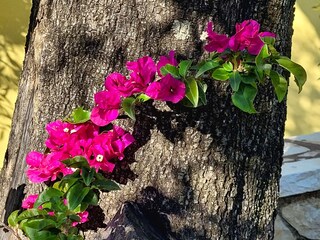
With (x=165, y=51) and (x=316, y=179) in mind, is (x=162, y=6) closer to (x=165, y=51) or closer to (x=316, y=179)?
(x=165, y=51)

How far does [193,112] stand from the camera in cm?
220

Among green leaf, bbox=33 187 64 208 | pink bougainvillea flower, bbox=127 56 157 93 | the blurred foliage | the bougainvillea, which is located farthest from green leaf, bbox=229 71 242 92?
the blurred foliage

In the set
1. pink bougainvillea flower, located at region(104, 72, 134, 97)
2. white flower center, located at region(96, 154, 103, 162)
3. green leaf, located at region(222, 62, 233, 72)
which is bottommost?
white flower center, located at region(96, 154, 103, 162)

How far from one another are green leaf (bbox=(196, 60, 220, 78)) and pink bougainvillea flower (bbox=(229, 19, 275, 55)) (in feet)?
0.23

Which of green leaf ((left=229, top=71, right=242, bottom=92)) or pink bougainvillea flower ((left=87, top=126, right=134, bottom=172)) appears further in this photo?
pink bougainvillea flower ((left=87, top=126, right=134, bottom=172))

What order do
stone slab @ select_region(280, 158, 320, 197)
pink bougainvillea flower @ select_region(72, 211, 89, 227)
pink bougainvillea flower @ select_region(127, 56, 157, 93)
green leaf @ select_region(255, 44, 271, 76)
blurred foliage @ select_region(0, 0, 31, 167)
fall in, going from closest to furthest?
green leaf @ select_region(255, 44, 271, 76)
pink bougainvillea flower @ select_region(127, 56, 157, 93)
pink bougainvillea flower @ select_region(72, 211, 89, 227)
stone slab @ select_region(280, 158, 320, 197)
blurred foliage @ select_region(0, 0, 31, 167)

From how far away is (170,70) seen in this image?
2035 mm

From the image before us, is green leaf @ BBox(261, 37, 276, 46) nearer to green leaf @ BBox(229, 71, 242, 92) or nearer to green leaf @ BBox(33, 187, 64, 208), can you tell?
green leaf @ BBox(229, 71, 242, 92)

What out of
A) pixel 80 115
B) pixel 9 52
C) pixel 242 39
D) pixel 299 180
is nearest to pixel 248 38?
pixel 242 39

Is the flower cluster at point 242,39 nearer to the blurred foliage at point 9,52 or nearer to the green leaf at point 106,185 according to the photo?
the green leaf at point 106,185

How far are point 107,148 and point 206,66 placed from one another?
1.25ft

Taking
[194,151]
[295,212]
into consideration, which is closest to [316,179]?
[295,212]

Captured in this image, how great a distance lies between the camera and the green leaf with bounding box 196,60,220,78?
2029 mm

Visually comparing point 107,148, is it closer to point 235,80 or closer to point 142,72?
point 142,72
